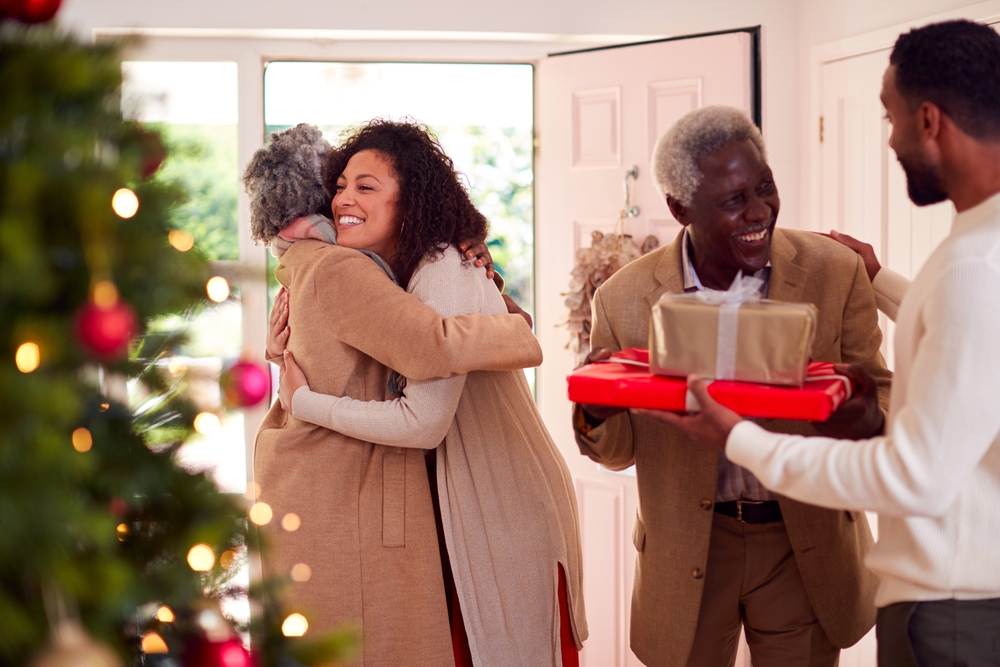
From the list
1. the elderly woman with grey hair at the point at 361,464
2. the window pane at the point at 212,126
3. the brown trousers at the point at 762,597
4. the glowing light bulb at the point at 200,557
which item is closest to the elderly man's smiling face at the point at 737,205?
the elderly woman with grey hair at the point at 361,464

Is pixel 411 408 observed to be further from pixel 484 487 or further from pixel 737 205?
pixel 737 205

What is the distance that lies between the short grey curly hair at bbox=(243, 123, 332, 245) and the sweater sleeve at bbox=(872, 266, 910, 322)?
1191 millimetres

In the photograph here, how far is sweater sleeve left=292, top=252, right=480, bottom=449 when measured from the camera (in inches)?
66.5

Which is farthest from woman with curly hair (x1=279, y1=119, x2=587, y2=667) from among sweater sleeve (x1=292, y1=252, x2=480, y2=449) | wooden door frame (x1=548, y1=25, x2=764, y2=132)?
wooden door frame (x1=548, y1=25, x2=764, y2=132)

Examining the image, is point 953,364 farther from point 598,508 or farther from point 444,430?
point 598,508

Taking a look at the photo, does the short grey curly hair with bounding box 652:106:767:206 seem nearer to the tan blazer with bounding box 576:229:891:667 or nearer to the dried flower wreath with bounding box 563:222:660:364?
the tan blazer with bounding box 576:229:891:667

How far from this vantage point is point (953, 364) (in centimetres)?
103

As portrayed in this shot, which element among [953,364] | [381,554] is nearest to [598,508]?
[381,554]

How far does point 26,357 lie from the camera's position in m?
0.75

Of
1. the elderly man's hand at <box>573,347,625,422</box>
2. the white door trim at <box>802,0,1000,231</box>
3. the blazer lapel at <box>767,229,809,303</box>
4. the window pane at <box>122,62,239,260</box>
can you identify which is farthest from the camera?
the window pane at <box>122,62,239,260</box>

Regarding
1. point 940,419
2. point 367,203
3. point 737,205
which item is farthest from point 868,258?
point 367,203

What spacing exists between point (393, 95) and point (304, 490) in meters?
1.97

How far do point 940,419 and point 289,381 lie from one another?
1.23 metres

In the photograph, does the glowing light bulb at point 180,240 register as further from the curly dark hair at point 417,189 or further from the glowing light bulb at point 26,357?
A: the curly dark hair at point 417,189
